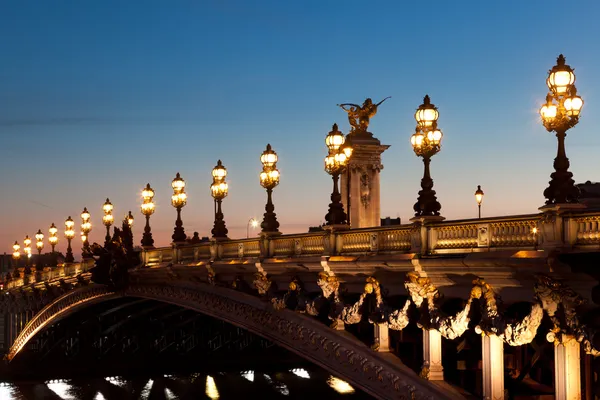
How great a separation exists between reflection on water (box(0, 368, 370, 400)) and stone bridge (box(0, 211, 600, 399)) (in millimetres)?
26071

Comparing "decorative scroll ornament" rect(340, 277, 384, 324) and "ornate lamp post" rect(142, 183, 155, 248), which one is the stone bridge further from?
"ornate lamp post" rect(142, 183, 155, 248)

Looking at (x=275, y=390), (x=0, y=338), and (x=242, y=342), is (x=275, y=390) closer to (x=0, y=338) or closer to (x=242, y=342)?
(x=242, y=342)

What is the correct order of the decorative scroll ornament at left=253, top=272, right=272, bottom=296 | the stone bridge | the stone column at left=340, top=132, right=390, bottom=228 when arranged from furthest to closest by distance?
the stone column at left=340, top=132, right=390, bottom=228, the decorative scroll ornament at left=253, top=272, right=272, bottom=296, the stone bridge

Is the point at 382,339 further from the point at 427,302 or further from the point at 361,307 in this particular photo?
the point at 427,302

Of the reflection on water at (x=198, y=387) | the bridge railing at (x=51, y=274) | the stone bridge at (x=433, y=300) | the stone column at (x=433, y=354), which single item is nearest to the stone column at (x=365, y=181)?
the reflection on water at (x=198, y=387)

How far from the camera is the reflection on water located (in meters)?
70.6

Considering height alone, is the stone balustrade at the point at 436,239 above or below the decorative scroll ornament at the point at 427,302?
above

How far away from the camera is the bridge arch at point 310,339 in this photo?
29.2 m

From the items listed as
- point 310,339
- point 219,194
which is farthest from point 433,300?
point 219,194

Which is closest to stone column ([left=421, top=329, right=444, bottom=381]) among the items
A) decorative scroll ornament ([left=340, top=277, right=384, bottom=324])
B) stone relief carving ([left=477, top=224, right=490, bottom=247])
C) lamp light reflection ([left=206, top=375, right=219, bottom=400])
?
decorative scroll ornament ([left=340, top=277, right=384, bottom=324])

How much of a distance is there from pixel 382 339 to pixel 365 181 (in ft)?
97.3

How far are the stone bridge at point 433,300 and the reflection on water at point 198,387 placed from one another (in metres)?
26.1

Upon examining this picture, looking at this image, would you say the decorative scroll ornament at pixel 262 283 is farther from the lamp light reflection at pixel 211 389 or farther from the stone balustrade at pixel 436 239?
the lamp light reflection at pixel 211 389

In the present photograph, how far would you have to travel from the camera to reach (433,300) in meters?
26.4
